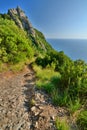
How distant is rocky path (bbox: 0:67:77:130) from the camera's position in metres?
5.65

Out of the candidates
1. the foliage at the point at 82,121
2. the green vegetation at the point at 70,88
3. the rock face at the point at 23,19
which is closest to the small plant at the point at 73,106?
the green vegetation at the point at 70,88

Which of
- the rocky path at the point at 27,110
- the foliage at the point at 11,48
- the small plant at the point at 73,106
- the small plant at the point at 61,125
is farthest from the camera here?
the foliage at the point at 11,48

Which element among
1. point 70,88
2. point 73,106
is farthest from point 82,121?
point 70,88

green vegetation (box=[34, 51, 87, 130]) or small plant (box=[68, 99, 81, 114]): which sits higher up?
green vegetation (box=[34, 51, 87, 130])

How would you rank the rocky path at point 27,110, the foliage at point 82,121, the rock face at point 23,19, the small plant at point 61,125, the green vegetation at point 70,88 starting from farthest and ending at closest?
the rock face at point 23,19, the green vegetation at point 70,88, the rocky path at point 27,110, the foliage at point 82,121, the small plant at point 61,125

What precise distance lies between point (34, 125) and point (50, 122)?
1.49 feet

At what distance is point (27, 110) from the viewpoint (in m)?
6.52

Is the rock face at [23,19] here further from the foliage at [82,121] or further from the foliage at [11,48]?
the foliage at [82,121]

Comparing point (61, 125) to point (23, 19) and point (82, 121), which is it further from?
point (23, 19)

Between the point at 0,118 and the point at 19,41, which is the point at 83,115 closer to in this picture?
the point at 0,118

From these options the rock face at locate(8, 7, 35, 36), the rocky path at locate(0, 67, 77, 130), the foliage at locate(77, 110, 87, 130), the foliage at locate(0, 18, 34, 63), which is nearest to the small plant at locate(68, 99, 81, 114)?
the rocky path at locate(0, 67, 77, 130)

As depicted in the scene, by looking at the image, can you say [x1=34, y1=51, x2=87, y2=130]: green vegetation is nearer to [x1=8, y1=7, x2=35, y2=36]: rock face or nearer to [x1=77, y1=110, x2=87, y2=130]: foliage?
[x1=77, y1=110, x2=87, y2=130]: foliage

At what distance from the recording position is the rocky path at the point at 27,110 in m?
5.65

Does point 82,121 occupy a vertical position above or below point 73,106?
below
